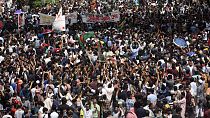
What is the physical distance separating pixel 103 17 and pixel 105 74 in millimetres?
11759

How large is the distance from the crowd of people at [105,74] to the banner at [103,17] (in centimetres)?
211

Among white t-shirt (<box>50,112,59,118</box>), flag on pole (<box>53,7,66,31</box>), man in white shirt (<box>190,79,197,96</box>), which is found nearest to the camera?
white t-shirt (<box>50,112,59,118</box>)

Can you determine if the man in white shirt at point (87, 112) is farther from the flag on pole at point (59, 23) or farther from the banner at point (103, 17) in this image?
the banner at point (103, 17)

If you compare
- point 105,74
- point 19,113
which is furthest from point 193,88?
point 19,113

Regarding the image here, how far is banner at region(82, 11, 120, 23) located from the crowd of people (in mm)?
2113

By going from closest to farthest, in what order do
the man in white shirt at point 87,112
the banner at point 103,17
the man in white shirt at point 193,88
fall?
the man in white shirt at point 87,112 < the man in white shirt at point 193,88 < the banner at point 103,17

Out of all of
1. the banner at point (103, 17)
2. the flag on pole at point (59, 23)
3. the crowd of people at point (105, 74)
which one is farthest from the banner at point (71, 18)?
the flag on pole at point (59, 23)

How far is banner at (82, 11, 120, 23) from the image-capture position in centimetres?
2694

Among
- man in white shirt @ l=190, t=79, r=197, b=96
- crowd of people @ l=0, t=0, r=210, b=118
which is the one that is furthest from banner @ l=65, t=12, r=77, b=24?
man in white shirt @ l=190, t=79, r=197, b=96

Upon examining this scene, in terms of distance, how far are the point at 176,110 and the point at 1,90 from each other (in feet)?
17.6

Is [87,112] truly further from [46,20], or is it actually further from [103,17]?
[103,17]

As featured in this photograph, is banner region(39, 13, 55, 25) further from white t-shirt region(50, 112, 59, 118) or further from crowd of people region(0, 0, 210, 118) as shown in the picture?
white t-shirt region(50, 112, 59, 118)

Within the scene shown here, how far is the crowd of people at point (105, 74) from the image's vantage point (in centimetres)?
1198

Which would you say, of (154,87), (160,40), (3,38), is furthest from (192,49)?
(3,38)
